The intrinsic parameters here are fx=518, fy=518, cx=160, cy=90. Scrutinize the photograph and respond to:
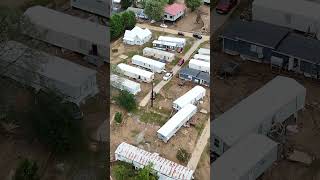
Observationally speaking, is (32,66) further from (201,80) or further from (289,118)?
(289,118)

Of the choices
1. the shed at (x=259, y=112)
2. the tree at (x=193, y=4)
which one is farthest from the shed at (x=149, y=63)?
the tree at (x=193, y=4)

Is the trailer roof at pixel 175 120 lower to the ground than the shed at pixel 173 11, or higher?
lower

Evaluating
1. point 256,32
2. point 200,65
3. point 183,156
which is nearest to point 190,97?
point 200,65

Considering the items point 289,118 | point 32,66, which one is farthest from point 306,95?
point 32,66

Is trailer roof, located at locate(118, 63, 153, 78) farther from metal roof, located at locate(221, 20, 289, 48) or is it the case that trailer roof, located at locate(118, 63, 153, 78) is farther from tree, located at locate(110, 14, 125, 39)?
metal roof, located at locate(221, 20, 289, 48)

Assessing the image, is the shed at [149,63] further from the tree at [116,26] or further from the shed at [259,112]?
the shed at [259,112]

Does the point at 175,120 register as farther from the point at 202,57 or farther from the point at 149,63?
the point at 202,57
